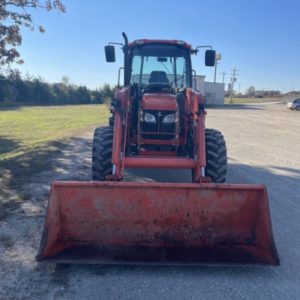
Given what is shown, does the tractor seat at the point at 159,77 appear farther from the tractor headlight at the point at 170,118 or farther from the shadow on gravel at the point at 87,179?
the shadow on gravel at the point at 87,179

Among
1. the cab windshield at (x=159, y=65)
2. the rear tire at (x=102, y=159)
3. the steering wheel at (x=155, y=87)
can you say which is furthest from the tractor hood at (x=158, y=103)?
the cab windshield at (x=159, y=65)

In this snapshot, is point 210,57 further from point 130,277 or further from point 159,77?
point 130,277

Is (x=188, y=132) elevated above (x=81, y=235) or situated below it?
above

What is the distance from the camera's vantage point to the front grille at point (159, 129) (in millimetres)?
6250

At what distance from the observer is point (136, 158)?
5.87 m

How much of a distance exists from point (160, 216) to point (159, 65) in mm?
3780

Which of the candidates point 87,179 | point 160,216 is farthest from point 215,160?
point 87,179

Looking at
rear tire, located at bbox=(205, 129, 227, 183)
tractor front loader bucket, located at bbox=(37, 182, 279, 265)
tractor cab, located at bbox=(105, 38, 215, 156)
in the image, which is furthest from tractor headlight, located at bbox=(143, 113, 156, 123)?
tractor front loader bucket, located at bbox=(37, 182, 279, 265)

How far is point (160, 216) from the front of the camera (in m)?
4.54

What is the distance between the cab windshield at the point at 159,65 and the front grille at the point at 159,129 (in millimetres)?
1261

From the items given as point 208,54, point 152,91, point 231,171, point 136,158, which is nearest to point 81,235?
point 136,158

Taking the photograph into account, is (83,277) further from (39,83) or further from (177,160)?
(39,83)

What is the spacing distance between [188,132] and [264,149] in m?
7.36

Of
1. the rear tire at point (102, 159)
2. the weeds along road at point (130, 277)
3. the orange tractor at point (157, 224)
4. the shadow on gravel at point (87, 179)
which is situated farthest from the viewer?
the rear tire at point (102, 159)
